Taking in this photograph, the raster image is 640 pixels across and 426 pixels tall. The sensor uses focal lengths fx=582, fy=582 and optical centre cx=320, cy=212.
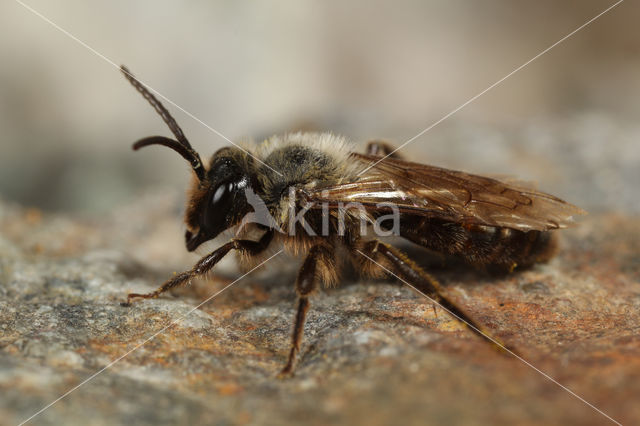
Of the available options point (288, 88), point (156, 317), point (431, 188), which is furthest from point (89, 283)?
point (288, 88)

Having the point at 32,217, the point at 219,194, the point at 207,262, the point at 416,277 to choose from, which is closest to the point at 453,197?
the point at 416,277

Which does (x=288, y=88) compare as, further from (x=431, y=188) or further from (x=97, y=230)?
(x=431, y=188)

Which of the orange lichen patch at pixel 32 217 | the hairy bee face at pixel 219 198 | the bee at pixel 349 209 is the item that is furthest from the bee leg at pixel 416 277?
the orange lichen patch at pixel 32 217

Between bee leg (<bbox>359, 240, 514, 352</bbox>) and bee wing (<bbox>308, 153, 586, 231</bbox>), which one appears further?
bee wing (<bbox>308, 153, 586, 231</bbox>)

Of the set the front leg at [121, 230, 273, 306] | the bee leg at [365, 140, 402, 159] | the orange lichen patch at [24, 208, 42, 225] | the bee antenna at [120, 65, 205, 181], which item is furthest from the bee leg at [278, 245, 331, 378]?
the orange lichen patch at [24, 208, 42, 225]

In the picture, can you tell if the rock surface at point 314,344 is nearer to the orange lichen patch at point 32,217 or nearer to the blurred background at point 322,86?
the orange lichen patch at point 32,217

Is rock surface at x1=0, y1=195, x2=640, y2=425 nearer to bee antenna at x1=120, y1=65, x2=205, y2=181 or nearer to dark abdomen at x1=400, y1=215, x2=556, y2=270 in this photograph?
dark abdomen at x1=400, y1=215, x2=556, y2=270
